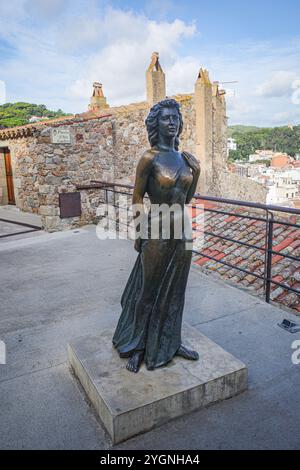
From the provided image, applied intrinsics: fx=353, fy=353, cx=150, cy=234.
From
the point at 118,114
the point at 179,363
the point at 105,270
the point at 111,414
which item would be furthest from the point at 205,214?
the point at 111,414

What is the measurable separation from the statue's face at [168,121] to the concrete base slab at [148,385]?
4.85 feet

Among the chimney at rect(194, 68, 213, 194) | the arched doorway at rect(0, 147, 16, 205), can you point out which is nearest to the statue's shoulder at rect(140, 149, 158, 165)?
the arched doorway at rect(0, 147, 16, 205)

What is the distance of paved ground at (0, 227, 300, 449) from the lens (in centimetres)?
196

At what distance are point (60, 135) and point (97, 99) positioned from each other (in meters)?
6.01

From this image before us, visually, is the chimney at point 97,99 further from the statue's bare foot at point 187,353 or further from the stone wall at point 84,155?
the statue's bare foot at point 187,353

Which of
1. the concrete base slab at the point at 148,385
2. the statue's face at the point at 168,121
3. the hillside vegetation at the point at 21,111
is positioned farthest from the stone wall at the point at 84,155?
the hillside vegetation at the point at 21,111

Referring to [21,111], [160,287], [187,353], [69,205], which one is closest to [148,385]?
[187,353]

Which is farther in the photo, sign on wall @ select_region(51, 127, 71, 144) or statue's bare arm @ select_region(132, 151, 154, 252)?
sign on wall @ select_region(51, 127, 71, 144)

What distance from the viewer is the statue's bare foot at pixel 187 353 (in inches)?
93.5

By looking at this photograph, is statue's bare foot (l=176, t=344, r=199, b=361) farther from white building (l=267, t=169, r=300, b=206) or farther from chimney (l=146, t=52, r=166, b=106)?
white building (l=267, t=169, r=300, b=206)

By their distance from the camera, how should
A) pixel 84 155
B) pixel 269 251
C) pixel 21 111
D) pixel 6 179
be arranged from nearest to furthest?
pixel 269 251 < pixel 84 155 < pixel 6 179 < pixel 21 111

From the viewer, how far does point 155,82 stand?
36.1 feet

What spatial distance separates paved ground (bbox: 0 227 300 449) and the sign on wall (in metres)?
2.68

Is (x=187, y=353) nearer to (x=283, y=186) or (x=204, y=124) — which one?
(x=204, y=124)
